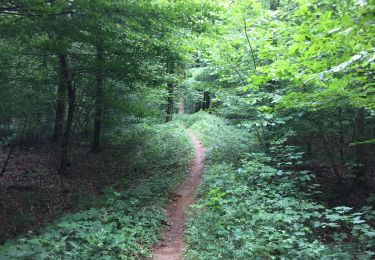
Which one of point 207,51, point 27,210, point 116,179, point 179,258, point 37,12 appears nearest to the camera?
point 179,258

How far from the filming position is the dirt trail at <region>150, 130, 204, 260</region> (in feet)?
23.9

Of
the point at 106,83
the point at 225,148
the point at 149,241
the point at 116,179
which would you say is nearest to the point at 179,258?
the point at 149,241

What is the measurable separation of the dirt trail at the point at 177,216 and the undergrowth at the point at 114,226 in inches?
10.1

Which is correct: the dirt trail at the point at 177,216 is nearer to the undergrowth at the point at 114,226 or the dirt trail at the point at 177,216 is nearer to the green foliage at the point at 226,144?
the undergrowth at the point at 114,226

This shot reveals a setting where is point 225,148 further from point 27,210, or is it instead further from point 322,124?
point 27,210

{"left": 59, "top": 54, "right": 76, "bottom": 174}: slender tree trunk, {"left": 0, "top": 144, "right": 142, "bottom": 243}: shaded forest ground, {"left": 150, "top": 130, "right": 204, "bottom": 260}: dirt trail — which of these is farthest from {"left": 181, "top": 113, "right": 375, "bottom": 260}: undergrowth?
{"left": 59, "top": 54, "right": 76, "bottom": 174}: slender tree trunk

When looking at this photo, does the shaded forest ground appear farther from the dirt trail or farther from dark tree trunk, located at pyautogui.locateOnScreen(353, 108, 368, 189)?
dark tree trunk, located at pyautogui.locateOnScreen(353, 108, 368, 189)

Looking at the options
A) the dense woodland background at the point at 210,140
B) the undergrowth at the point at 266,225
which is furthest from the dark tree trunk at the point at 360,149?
the undergrowth at the point at 266,225

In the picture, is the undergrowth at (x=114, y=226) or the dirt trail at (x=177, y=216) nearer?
the undergrowth at (x=114, y=226)

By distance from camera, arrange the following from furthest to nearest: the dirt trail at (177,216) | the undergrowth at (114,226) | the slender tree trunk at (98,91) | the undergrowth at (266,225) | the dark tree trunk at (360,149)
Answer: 1. the slender tree trunk at (98,91)
2. the dark tree trunk at (360,149)
3. the dirt trail at (177,216)
4. the undergrowth at (266,225)
5. the undergrowth at (114,226)

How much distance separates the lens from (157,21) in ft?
27.3

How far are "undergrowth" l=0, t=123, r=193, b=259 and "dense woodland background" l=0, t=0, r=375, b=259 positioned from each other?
0.14ft

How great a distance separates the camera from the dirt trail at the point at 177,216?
23.9 feet

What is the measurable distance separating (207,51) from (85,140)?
12.1 meters
